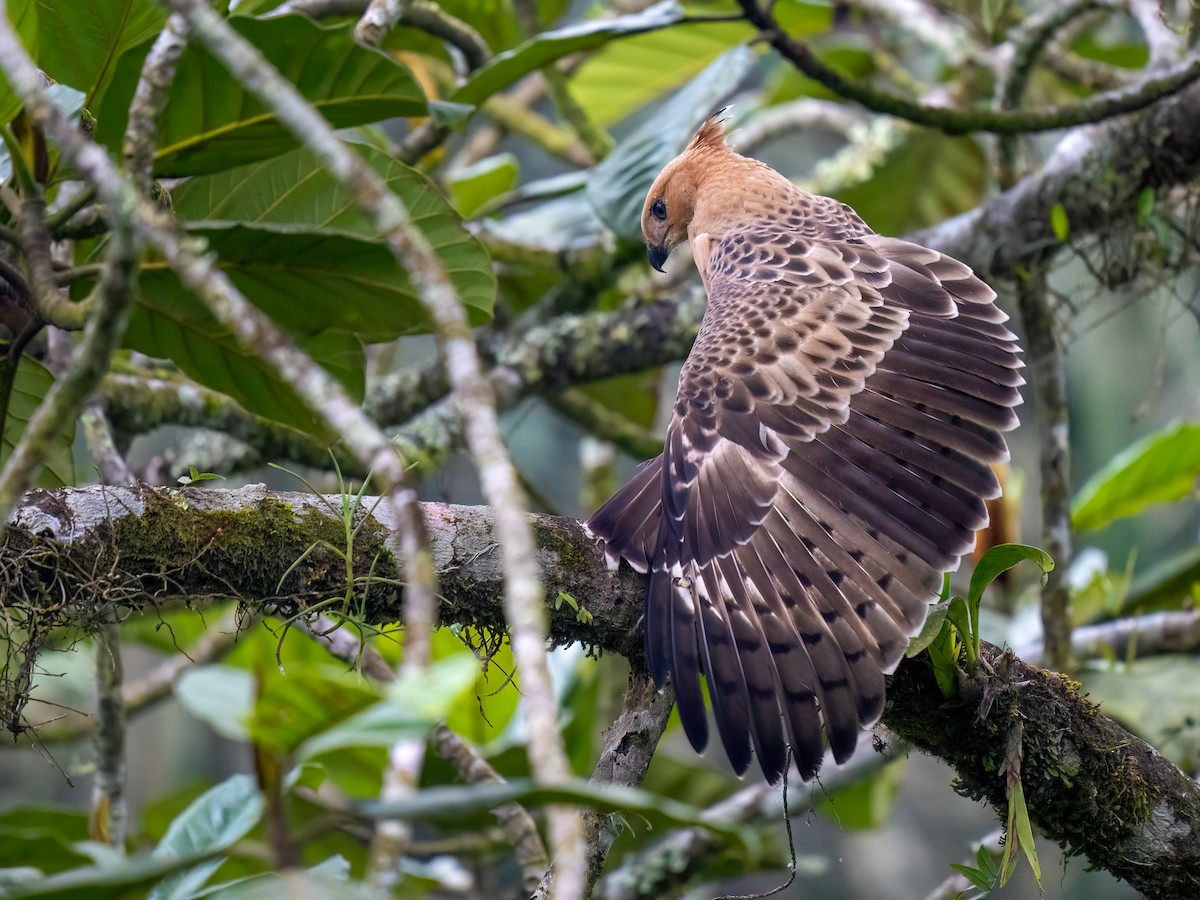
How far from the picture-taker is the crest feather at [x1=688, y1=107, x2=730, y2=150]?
149 inches

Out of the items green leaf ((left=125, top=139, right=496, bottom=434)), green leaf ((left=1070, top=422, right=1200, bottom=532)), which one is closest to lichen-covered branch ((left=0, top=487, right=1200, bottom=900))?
green leaf ((left=125, top=139, right=496, bottom=434))

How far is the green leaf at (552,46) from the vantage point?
3129 mm

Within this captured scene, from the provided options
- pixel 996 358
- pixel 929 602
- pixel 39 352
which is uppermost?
pixel 39 352

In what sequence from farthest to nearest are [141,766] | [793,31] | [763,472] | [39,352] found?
[141,766] < [793,31] < [39,352] < [763,472]

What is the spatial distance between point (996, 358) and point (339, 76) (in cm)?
159

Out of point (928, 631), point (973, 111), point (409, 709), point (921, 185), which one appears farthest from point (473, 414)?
point (921, 185)

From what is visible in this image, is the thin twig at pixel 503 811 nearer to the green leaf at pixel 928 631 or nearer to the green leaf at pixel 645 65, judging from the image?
the green leaf at pixel 928 631

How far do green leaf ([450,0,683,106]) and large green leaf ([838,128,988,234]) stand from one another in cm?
184

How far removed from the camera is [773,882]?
10914 mm

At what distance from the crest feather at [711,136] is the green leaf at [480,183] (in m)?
0.84

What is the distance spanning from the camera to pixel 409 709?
2.88 ft

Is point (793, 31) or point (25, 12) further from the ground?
point (793, 31)

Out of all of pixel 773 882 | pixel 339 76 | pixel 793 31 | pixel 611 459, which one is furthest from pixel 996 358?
pixel 773 882

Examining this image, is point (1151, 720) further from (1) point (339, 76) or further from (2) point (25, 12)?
(2) point (25, 12)
